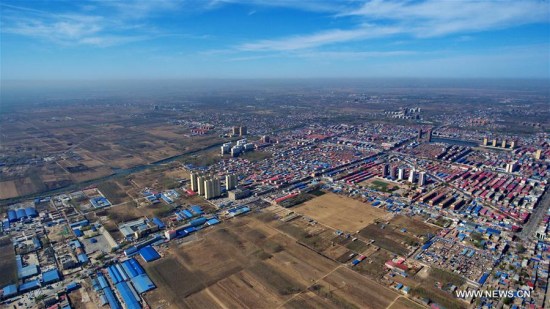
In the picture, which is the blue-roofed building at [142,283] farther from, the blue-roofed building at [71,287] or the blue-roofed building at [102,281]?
the blue-roofed building at [71,287]

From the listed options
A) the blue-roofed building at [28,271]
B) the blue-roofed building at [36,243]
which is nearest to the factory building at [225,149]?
the blue-roofed building at [36,243]

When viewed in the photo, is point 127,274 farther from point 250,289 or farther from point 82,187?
point 82,187

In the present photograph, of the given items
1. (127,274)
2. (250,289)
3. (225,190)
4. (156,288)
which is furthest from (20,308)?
(225,190)

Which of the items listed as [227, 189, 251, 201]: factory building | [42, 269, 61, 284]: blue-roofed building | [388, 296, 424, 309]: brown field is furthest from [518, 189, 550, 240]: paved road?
[42, 269, 61, 284]: blue-roofed building

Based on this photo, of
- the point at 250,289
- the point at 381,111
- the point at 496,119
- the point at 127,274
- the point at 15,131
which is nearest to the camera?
the point at 250,289

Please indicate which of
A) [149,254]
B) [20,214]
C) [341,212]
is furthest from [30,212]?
[341,212]
